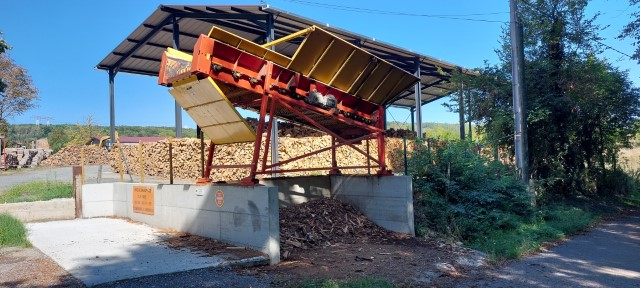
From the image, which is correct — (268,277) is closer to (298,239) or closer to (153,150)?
(298,239)

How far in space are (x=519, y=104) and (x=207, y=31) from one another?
13.1 m

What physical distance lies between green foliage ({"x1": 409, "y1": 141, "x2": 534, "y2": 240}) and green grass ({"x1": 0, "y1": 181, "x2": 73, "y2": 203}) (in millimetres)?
9951

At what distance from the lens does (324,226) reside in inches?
368

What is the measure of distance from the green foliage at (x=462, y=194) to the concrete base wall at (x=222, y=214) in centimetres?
387

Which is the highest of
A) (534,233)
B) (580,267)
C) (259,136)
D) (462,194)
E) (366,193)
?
(259,136)

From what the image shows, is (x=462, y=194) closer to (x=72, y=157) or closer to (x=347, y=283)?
(x=347, y=283)

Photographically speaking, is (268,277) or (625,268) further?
(625,268)

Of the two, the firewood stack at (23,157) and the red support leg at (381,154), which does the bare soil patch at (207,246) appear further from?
the firewood stack at (23,157)

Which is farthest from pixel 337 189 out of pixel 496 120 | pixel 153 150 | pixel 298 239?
pixel 153 150

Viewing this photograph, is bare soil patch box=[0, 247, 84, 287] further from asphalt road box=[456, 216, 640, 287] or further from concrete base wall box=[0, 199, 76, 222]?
asphalt road box=[456, 216, 640, 287]

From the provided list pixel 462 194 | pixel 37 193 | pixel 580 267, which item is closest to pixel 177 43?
pixel 37 193

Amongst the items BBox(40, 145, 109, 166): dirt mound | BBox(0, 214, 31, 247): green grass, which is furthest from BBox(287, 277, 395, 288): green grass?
BBox(40, 145, 109, 166): dirt mound

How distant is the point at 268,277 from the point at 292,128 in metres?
15.1

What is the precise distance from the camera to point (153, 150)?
22625 millimetres
